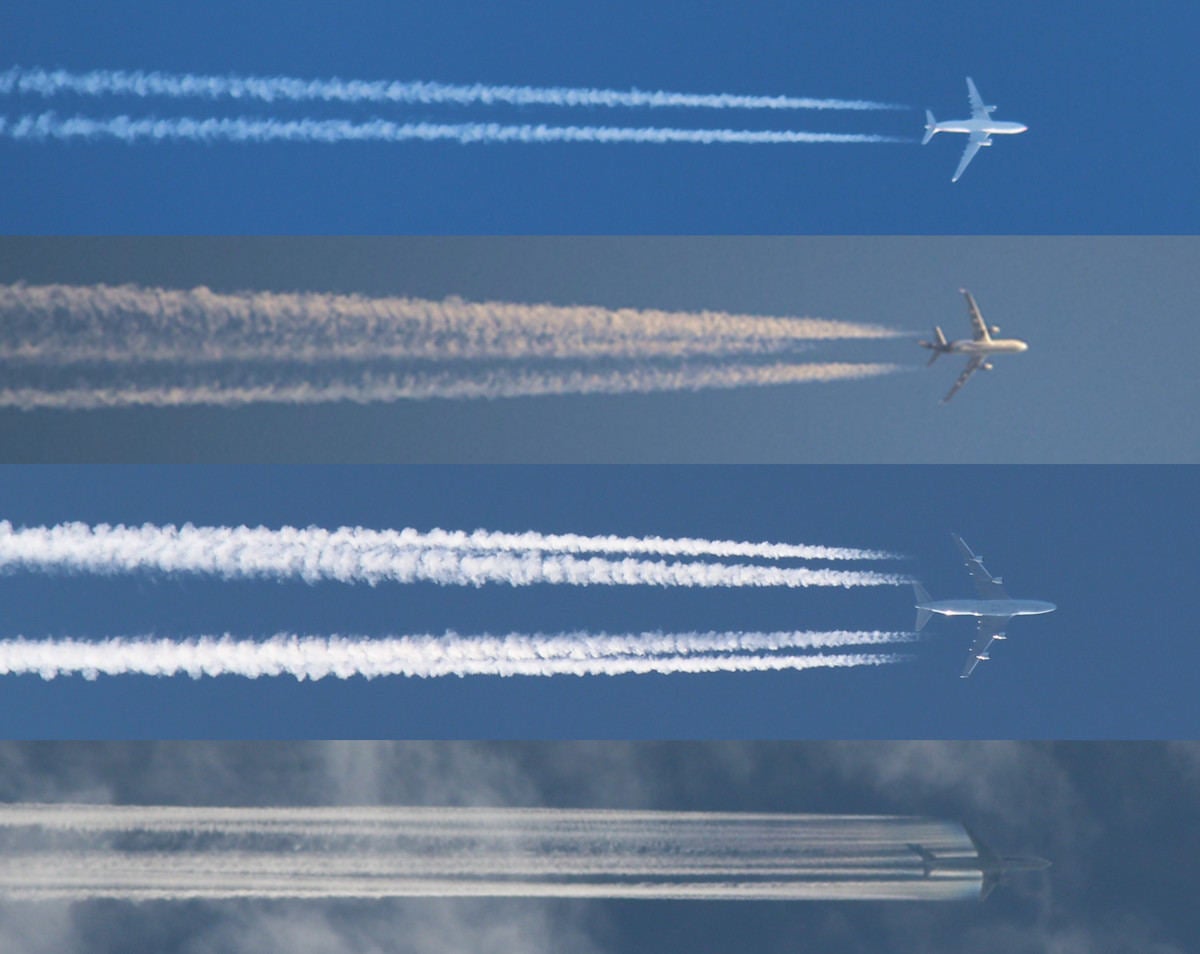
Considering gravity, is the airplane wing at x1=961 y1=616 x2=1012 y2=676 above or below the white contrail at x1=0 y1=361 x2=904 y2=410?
below

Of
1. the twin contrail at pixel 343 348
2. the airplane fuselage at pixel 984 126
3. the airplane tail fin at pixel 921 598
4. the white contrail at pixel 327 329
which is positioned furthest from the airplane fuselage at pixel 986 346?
the airplane tail fin at pixel 921 598

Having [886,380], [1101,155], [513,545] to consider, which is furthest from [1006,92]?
[513,545]

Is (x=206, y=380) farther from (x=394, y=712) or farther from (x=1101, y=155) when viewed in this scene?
(x=1101, y=155)

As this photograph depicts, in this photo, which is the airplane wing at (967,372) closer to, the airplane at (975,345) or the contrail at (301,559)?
the airplane at (975,345)

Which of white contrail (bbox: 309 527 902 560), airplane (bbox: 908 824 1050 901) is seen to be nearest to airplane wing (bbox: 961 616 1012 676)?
airplane (bbox: 908 824 1050 901)

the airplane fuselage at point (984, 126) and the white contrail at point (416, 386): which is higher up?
the airplane fuselage at point (984, 126)

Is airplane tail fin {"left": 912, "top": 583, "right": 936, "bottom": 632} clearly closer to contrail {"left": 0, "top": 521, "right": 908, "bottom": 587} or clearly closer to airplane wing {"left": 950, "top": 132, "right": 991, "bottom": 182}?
contrail {"left": 0, "top": 521, "right": 908, "bottom": 587}

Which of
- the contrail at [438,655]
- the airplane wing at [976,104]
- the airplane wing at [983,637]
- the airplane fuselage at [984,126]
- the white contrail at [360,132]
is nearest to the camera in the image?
the contrail at [438,655]
